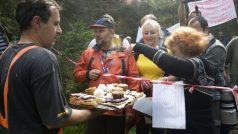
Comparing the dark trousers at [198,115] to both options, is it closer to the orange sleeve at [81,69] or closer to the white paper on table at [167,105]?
the white paper on table at [167,105]

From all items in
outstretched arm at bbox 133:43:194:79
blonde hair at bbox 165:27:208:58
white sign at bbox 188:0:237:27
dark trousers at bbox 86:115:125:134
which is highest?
white sign at bbox 188:0:237:27

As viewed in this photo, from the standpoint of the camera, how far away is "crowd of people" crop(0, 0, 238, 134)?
92.0 inches

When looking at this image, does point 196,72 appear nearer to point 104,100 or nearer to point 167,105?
point 167,105

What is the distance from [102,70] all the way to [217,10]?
10.9ft

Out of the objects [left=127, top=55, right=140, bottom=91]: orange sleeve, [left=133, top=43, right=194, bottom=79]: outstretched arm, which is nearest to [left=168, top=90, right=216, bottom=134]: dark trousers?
[left=133, top=43, right=194, bottom=79]: outstretched arm

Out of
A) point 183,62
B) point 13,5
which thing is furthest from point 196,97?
point 13,5

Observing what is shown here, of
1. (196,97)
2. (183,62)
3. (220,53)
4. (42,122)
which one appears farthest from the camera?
(220,53)

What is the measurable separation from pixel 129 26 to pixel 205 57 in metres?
10.8

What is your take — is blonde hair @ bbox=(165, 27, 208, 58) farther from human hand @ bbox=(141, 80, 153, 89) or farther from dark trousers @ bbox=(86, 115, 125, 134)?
dark trousers @ bbox=(86, 115, 125, 134)

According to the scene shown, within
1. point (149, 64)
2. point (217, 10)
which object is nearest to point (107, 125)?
point (149, 64)

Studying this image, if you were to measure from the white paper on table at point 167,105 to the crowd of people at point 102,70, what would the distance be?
9cm

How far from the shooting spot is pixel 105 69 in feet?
15.9

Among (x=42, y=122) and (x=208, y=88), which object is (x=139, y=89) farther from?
(x=42, y=122)

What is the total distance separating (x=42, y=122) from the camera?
238 centimetres
